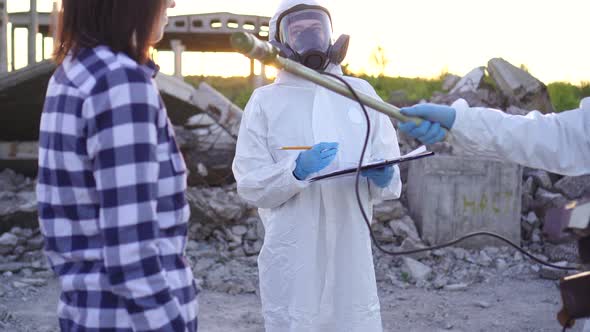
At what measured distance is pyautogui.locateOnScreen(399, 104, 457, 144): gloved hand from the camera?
2643 mm

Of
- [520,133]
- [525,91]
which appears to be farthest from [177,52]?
[520,133]

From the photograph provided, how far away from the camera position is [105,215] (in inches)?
66.5

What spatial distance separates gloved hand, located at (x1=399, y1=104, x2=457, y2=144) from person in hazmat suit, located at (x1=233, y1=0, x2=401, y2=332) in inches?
26.7

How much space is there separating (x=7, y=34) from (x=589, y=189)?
8.08 m

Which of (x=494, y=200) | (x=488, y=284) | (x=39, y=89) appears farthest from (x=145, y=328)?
(x=39, y=89)

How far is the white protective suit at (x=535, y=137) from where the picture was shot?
8.29 feet

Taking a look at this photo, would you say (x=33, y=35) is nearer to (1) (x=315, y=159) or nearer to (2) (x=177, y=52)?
(2) (x=177, y=52)

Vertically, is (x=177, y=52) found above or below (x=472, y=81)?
above

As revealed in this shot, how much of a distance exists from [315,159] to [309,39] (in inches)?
25.9

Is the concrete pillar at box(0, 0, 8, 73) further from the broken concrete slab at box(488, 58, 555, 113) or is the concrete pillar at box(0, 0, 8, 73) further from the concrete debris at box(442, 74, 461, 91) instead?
the broken concrete slab at box(488, 58, 555, 113)

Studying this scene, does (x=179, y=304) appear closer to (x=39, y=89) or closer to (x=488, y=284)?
(x=488, y=284)

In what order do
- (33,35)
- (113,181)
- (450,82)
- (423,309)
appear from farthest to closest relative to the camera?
(33,35) → (450,82) → (423,309) → (113,181)

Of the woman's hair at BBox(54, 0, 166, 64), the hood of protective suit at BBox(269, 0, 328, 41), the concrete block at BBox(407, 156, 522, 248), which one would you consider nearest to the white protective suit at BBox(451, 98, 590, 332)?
the woman's hair at BBox(54, 0, 166, 64)

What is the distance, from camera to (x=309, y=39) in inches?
141
